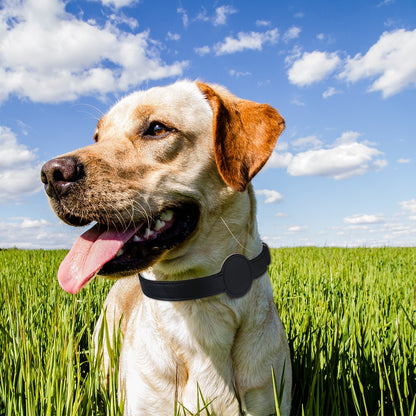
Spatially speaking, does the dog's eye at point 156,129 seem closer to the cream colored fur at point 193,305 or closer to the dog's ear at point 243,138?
the cream colored fur at point 193,305

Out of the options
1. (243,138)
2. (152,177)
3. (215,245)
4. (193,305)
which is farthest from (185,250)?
(243,138)

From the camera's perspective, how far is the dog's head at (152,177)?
2.18 meters

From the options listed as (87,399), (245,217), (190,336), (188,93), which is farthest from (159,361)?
(188,93)

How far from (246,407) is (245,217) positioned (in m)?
1.04

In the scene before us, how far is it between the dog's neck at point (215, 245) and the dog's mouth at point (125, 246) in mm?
82

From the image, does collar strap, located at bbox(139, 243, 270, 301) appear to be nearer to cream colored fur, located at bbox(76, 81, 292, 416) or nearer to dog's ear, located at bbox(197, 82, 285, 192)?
cream colored fur, located at bbox(76, 81, 292, 416)

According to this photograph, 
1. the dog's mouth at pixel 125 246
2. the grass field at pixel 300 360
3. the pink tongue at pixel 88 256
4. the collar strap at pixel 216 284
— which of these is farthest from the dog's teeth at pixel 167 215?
the grass field at pixel 300 360

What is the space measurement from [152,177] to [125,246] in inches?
16.2

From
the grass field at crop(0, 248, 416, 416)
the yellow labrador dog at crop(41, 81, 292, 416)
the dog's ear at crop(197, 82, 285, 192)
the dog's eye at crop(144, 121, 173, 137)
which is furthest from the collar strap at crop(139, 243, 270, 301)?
the dog's eye at crop(144, 121, 173, 137)

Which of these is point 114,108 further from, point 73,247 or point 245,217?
point 245,217

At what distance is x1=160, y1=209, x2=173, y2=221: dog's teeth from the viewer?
2297mm

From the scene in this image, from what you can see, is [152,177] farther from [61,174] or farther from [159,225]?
[61,174]

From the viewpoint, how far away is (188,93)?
2668 mm

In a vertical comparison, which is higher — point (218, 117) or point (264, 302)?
point (218, 117)
